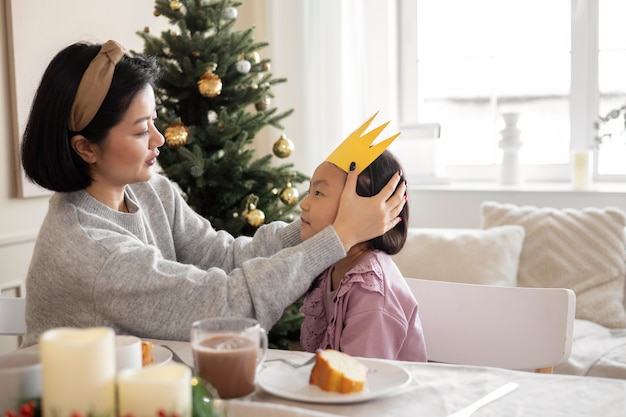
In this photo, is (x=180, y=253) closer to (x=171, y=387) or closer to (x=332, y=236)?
(x=332, y=236)

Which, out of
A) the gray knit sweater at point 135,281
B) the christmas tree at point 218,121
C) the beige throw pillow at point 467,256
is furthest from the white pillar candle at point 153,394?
the beige throw pillow at point 467,256

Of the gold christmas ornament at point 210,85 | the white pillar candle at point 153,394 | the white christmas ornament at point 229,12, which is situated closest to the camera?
the white pillar candle at point 153,394

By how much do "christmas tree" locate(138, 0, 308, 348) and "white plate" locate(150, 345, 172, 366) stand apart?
1.42 m

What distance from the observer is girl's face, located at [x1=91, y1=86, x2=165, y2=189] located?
146 cm

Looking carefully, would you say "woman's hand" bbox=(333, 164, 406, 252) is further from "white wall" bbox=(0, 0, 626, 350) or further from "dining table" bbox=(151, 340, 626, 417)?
"white wall" bbox=(0, 0, 626, 350)

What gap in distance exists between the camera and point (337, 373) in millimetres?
960

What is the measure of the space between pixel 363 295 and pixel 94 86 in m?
0.64

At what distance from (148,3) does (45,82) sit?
210 cm

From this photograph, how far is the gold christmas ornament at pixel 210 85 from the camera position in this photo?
2.51 meters

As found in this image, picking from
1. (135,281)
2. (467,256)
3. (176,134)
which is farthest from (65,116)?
(467,256)

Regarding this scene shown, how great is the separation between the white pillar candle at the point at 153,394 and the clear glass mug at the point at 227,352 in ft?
1.01

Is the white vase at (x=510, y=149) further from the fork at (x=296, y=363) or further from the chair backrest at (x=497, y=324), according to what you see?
the fork at (x=296, y=363)

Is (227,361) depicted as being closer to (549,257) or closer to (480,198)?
(549,257)

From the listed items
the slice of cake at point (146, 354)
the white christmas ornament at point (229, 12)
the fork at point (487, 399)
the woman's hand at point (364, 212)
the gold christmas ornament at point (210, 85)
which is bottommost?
the fork at point (487, 399)
